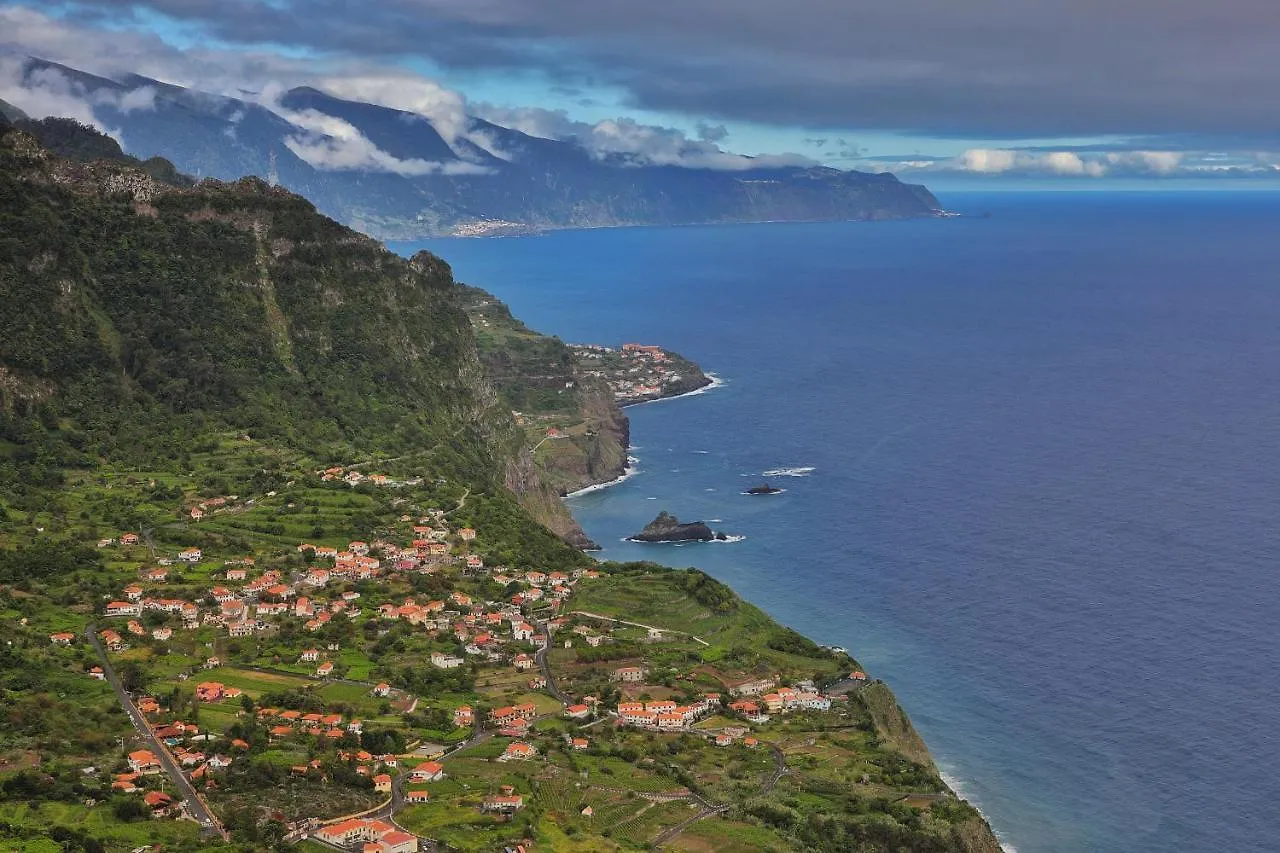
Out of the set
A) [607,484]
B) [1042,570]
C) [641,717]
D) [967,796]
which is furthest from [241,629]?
[607,484]

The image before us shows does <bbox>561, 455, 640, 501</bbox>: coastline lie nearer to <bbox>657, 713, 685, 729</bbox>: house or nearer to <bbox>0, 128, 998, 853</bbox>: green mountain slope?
<bbox>0, 128, 998, 853</bbox>: green mountain slope

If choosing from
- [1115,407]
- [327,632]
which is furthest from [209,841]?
[1115,407]

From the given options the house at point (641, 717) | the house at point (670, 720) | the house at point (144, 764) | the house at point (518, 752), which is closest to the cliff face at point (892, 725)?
the house at point (670, 720)

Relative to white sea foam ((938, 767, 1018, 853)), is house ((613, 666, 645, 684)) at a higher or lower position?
higher

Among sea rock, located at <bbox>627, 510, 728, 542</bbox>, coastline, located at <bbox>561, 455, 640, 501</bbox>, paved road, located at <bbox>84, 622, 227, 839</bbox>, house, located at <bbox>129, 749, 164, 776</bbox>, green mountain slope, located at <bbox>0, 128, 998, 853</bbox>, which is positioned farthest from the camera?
coastline, located at <bbox>561, 455, 640, 501</bbox>

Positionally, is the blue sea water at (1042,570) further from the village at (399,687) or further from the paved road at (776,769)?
the village at (399,687)

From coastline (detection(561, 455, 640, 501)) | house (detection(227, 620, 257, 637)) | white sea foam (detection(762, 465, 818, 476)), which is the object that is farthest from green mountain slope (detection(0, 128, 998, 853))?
white sea foam (detection(762, 465, 818, 476))
